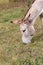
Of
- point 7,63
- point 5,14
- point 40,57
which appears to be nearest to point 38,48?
point 40,57

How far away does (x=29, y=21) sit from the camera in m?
5.73

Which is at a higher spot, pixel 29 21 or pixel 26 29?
pixel 29 21

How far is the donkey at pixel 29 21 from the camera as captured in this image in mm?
5671

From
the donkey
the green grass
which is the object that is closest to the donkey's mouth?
the donkey

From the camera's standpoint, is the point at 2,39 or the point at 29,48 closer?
the point at 29,48

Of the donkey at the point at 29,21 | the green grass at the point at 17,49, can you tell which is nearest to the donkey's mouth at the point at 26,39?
the donkey at the point at 29,21

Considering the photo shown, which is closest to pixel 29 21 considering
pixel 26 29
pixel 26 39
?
pixel 26 29

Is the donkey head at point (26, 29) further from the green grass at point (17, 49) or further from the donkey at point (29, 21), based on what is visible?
the green grass at point (17, 49)

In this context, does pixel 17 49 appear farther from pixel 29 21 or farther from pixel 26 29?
pixel 29 21

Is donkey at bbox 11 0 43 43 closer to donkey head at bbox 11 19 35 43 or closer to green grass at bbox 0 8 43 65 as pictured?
donkey head at bbox 11 19 35 43

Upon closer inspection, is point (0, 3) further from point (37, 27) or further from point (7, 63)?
point (7, 63)

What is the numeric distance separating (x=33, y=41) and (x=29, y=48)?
1.41 ft

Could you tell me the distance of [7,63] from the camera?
207 inches

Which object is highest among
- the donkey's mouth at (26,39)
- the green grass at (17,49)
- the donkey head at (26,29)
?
the donkey head at (26,29)
